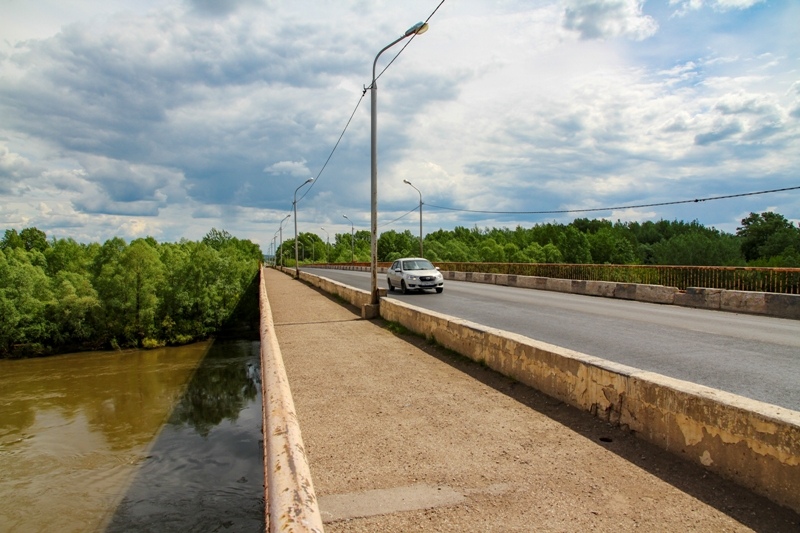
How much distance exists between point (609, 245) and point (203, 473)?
109268 mm

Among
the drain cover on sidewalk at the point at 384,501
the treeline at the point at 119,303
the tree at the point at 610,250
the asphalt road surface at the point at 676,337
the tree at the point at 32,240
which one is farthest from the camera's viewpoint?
the tree at the point at 32,240

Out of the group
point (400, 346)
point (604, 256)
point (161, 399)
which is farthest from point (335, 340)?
point (604, 256)

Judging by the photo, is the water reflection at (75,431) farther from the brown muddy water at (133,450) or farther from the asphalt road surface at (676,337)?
the asphalt road surface at (676,337)

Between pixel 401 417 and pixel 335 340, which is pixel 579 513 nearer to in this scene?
pixel 401 417

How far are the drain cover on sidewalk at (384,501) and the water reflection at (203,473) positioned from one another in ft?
33.3

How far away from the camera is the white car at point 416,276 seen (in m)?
22.7

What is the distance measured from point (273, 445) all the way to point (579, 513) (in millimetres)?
2099

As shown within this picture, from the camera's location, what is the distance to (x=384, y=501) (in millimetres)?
3754

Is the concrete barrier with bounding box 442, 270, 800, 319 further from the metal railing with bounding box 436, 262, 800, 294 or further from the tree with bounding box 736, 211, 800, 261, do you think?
the tree with bounding box 736, 211, 800, 261

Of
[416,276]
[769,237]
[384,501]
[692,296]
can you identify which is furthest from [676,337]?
[769,237]

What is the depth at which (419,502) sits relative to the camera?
370cm

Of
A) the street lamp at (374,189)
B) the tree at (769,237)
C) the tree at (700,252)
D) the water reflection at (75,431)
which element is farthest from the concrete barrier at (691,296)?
the tree at (700,252)

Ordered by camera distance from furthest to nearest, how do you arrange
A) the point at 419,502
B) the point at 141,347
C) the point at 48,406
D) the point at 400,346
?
the point at 141,347 < the point at 48,406 < the point at 400,346 < the point at 419,502

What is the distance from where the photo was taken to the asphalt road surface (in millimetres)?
6496
